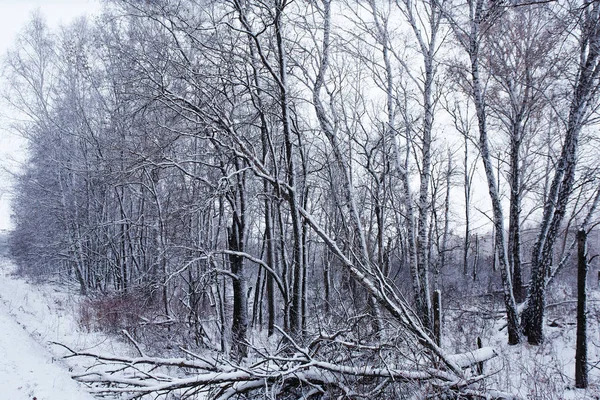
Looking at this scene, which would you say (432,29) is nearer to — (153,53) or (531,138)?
(153,53)

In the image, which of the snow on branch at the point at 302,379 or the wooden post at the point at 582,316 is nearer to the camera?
the snow on branch at the point at 302,379

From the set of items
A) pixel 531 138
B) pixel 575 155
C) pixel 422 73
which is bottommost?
pixel 575 155

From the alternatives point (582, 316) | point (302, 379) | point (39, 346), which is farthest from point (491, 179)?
point (39, 346)

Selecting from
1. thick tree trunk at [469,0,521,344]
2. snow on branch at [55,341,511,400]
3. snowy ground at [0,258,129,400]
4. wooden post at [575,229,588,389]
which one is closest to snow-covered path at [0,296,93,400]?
snowy ground at [0,258,129,400]

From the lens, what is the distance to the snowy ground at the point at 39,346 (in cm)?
448

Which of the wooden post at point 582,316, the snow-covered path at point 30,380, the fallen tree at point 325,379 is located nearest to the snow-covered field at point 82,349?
the snow-covered path at point 30,380

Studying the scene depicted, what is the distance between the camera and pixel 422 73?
32.9ft

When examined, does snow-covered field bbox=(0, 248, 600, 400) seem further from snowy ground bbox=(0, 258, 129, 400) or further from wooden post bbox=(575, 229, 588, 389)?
wooden post bbox=(575, 229, 588, 389)

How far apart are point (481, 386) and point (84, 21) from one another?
22627mm

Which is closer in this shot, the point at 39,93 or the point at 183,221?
the point at 183,221

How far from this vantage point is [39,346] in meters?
7.91

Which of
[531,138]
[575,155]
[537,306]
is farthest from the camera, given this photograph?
[531,138]

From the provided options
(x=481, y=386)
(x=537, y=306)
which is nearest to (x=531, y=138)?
(x=537, y=306)

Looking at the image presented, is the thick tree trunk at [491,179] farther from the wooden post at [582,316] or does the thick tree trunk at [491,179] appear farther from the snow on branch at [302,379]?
the snow on branch at [302,379]
